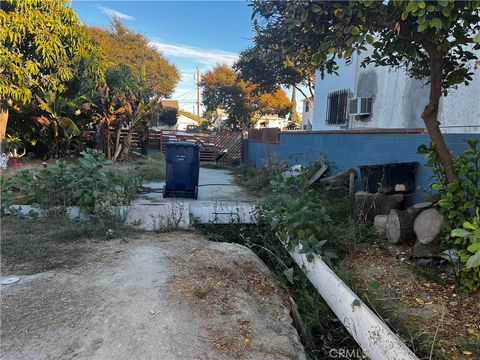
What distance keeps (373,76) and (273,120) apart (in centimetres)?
3808

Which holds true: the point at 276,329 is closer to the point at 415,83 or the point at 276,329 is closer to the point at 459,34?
the point at 459,34

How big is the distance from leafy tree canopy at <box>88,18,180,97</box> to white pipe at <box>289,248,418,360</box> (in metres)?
31.2

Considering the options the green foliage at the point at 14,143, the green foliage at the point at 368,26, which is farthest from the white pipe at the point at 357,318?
the green foliage at the point at 14,143

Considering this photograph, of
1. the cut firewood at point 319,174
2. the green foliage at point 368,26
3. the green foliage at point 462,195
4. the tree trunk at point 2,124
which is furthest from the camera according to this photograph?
the tree trunk at point 2,124

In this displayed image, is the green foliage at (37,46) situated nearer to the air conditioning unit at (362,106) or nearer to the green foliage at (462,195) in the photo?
the air conditioning unit at (362,106)

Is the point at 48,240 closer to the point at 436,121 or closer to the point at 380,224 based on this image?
the point at 380,224

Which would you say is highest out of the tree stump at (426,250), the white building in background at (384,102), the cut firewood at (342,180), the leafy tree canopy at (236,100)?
the leafy tree canopy at (236,100)

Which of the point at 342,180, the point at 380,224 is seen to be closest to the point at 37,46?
the point at 342,180

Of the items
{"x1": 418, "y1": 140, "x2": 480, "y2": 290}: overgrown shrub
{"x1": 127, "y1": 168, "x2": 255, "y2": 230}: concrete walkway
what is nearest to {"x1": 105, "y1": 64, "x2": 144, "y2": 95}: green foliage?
{"x1": 127, "y1": 168, "x2": 255, "y2": 230}: concrete walkway

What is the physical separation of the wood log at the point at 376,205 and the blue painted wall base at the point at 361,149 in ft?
0.89

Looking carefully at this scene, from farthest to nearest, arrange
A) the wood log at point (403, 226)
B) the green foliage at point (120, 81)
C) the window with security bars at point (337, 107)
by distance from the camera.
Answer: the green foliage at point (120, 81) < the window with security bars at point (337, 107) < the wood log at point (403, 226)

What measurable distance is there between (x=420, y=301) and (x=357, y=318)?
81 cm

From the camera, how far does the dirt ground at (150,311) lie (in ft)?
8.77

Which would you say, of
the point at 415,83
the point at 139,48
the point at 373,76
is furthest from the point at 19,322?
the point at 139,48
